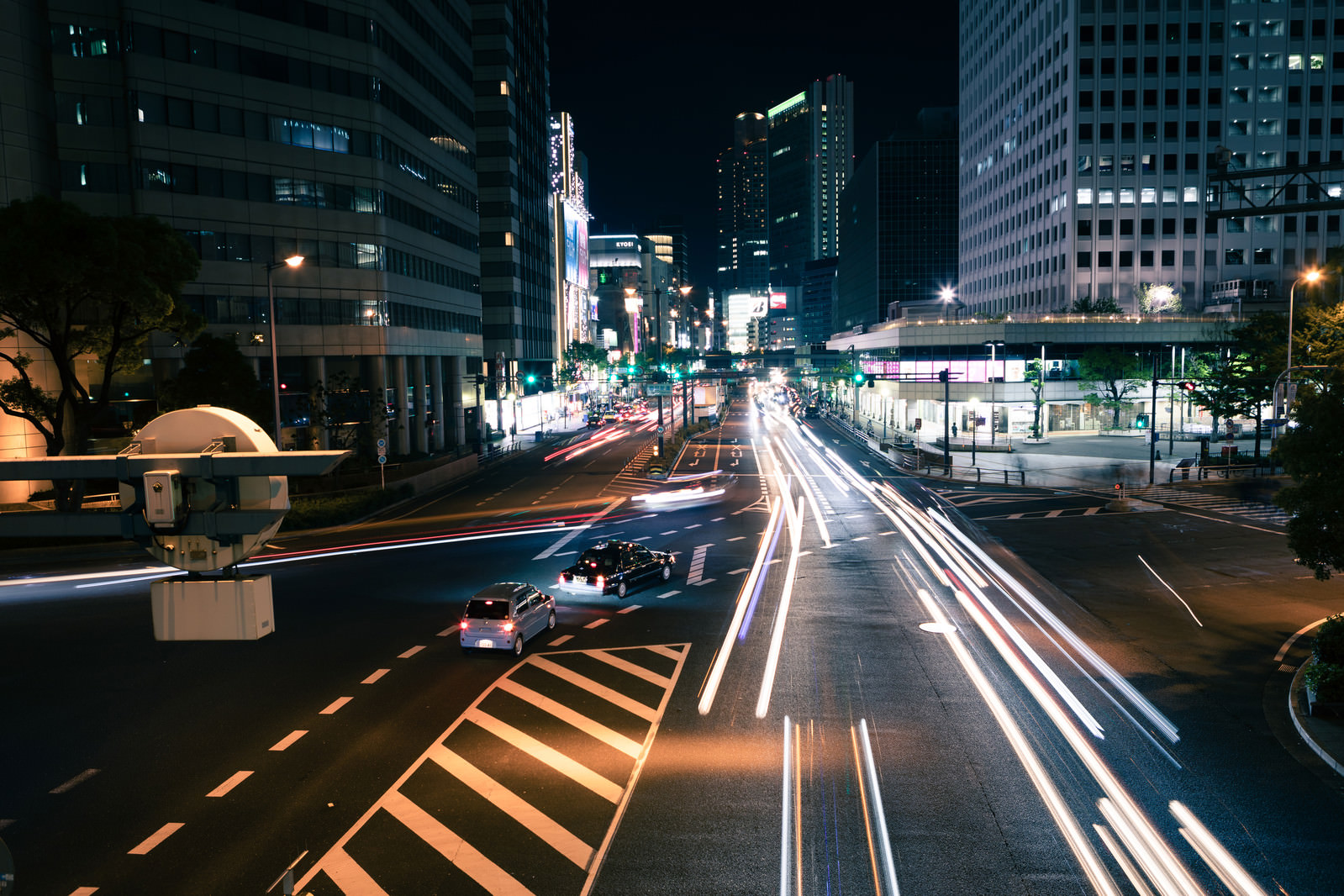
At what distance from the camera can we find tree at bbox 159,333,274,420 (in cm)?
4359

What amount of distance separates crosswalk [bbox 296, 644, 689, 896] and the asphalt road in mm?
60

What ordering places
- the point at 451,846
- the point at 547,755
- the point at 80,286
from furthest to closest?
the point at 80,286 → the point at 547,755 → the point at 451,846

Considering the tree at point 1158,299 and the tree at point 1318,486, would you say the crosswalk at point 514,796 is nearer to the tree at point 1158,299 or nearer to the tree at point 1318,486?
the tree at point 1318,486

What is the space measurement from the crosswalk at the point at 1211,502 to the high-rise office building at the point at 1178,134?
60.2 metres

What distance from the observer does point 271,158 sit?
192 feet

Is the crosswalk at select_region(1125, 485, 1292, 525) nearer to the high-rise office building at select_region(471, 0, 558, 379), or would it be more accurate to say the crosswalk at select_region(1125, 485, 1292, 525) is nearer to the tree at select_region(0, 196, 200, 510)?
the tree at select_region(0, 196, 200, 510)

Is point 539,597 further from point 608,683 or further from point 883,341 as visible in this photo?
point 883,341

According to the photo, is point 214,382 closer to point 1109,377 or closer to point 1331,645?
point 1331,645

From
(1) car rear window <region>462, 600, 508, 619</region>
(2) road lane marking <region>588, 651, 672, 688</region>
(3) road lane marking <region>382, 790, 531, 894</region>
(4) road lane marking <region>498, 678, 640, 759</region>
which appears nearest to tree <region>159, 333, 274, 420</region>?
(1) car rear window <region>462, 600, 508, 619</region>

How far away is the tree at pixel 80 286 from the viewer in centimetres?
3312

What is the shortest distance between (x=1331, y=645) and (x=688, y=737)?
13.8m

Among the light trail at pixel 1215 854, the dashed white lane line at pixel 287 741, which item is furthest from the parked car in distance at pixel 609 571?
the light trail at pixel 1215 854

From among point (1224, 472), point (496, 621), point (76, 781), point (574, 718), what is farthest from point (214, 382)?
point (1224, 472)

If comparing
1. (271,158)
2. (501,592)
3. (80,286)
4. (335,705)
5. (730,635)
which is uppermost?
(271,158)
